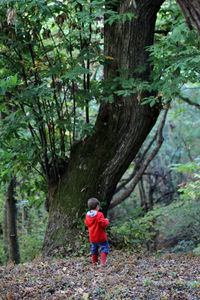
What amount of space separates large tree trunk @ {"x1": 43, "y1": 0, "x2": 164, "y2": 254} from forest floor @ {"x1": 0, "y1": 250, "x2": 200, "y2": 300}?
1.47 m

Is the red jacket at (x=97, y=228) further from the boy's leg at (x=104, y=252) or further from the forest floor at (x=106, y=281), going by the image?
the forest floor at (x=106, y=281)

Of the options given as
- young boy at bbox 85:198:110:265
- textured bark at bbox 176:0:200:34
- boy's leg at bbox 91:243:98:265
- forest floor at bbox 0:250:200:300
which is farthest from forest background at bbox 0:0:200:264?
textured bark at bbox 176:0:200:34

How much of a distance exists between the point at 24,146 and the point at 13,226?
2.86 metres

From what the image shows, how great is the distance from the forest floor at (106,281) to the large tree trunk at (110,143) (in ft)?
4.81

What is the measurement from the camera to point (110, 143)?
686 centimetres

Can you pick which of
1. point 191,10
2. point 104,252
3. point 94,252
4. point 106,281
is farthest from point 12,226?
point 191,10

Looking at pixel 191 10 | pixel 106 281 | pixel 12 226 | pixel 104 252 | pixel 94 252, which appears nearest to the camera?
pixel 191 10

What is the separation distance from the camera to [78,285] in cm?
391

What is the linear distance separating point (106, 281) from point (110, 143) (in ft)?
11.1

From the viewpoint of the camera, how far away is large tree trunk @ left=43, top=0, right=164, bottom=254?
6324 millimetres

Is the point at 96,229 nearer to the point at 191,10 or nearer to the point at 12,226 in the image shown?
the point at 12,226

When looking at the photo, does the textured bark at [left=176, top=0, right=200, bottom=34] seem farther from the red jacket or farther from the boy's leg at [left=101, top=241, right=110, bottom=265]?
the boy's leg at [left=101, top=241, right=110, bottom=265]

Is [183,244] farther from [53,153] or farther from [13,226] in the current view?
[53,153]

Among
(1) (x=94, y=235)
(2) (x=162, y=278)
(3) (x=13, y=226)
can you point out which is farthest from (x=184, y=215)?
(2) (x=162, y=278)
